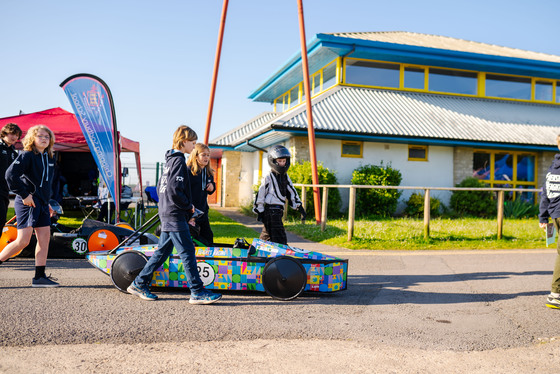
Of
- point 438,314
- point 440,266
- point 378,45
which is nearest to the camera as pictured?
point 438,314

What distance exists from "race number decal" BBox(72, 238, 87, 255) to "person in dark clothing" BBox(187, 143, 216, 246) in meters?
2.32

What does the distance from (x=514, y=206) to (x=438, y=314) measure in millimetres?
13154

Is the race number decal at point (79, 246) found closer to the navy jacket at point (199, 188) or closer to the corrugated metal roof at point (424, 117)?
the navy jacket at point (199, 188)

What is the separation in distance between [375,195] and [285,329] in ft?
38.7

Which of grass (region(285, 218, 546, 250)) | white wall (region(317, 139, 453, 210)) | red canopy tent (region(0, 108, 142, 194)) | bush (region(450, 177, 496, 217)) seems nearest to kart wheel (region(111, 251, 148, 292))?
grass (region(285, 218, 546, 250))

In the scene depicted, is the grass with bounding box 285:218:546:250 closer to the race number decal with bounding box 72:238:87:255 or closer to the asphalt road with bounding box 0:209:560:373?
the asphalt road with bounding box 0:209:560:373

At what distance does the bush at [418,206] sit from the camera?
16.0 metres

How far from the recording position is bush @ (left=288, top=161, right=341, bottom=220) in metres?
14.3

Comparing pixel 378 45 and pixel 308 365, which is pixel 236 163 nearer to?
pixel 378 45

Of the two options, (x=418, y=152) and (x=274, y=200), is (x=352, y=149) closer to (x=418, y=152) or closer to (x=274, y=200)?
(x=418, y=152)

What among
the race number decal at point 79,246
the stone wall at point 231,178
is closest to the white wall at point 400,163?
the stone wall at point 231,178

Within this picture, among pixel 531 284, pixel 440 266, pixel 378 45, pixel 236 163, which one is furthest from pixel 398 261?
pixel 236 163

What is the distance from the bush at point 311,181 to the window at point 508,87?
34.5 feet

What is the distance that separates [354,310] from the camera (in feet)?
15.7
